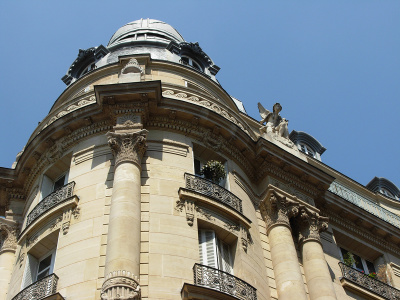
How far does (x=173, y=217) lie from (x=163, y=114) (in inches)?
185

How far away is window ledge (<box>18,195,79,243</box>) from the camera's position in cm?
1775

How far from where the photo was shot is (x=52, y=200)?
18.6m

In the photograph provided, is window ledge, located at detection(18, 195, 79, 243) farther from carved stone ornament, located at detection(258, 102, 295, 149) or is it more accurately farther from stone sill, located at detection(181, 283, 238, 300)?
carved stone ornament, located at detection(258, 102, 295, 149)

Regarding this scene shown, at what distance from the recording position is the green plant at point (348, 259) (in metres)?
22.7

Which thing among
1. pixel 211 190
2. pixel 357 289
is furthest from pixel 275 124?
pixel 357 289

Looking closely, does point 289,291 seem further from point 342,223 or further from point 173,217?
point 342,223

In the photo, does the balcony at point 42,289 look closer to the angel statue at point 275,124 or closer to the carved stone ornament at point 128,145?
the carved stone ornament at point 128,145

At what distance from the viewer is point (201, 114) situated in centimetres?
2069

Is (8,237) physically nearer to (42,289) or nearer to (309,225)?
(42,289)

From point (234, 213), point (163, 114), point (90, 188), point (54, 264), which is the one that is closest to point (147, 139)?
point (163, 114)

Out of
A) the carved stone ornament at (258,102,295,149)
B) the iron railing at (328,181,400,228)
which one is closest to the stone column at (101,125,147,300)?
the carved stone ornament at (258,102,295,149)

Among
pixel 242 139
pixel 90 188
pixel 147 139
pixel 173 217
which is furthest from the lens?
pixel 242 139

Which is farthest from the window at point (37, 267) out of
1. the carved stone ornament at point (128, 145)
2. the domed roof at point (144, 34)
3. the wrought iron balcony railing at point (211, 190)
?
the domed roof at point (144, 34)

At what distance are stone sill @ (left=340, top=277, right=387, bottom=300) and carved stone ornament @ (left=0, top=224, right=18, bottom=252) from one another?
11.5 m
